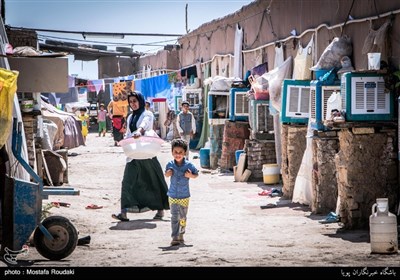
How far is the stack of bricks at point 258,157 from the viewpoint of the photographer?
17531 mm

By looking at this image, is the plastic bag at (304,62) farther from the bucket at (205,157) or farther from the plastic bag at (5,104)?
the plastic bag at (5,104)

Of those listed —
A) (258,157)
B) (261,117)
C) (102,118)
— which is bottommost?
(258,157)

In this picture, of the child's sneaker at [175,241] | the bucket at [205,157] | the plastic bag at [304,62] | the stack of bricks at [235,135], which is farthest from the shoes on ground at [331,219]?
the bucket at [205,157]

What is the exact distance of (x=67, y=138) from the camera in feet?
89.6

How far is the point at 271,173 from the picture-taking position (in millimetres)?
16766

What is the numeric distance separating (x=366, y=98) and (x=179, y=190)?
2.63 m

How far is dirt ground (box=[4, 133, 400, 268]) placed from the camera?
334 inches

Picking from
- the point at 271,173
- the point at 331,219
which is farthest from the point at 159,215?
the point at 271,173

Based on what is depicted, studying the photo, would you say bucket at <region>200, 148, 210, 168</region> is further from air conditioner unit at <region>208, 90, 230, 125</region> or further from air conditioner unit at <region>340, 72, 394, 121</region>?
air conditioner unit at <region>340, 72, 394, 121</region>

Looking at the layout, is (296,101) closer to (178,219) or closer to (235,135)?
(178,219)

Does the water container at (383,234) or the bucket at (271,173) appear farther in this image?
the bucket at (271,173)

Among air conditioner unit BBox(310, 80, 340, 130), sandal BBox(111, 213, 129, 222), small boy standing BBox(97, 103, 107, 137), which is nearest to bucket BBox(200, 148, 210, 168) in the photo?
air conditioner unit BBox(310, 80, 340, 130)

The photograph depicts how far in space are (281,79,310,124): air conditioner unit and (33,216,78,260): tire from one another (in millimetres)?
6211

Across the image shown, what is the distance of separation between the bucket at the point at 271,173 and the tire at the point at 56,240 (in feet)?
27.9
